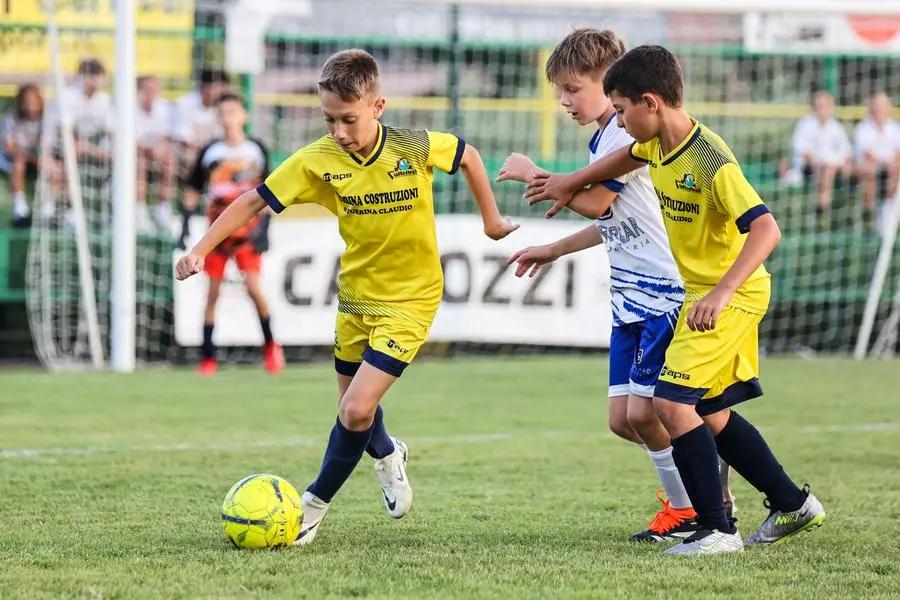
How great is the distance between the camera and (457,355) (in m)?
12.7

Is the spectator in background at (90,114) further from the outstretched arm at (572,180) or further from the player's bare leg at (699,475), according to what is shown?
the player's bare leg at (699,475)

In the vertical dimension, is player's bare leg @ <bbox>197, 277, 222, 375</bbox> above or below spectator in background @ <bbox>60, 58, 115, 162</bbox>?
below

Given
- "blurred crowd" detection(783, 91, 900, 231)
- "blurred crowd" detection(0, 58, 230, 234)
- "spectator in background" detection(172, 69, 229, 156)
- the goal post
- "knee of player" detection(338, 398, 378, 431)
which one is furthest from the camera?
"blurred crowd" detection(783, 91, 900, 231)

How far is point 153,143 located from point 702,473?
9.10 m

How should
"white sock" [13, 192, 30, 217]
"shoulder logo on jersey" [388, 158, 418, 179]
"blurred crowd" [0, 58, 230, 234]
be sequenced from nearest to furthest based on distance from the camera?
"shoulder logo on jersey" [388, 158, 418, 179], "white sock" [13, 192, 30, 217], "blurred crowd" [0, 58, 230, 234]

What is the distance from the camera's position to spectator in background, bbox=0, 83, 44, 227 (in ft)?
40.2

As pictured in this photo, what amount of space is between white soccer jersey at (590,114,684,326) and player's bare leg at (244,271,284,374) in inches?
240

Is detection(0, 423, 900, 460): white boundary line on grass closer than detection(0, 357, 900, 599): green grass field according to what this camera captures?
No

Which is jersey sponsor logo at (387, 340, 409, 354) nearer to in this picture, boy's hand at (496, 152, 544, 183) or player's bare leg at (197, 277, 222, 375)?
boy's hand at (496, 152, 544, 183)

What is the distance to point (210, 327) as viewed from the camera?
10.7 metres

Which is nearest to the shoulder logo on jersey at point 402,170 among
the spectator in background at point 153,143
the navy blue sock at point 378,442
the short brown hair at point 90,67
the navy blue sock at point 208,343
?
the navy blue sock at point 378,442

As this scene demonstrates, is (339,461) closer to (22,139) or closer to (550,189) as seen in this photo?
(550,189)

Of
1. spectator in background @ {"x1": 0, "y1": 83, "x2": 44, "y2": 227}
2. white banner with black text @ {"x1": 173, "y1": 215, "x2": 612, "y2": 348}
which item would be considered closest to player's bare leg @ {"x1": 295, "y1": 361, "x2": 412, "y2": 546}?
white banner with black text @ {"x1": 173, "y1": 215, "x2": 612, "y2": 348}

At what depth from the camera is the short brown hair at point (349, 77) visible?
4613mm
